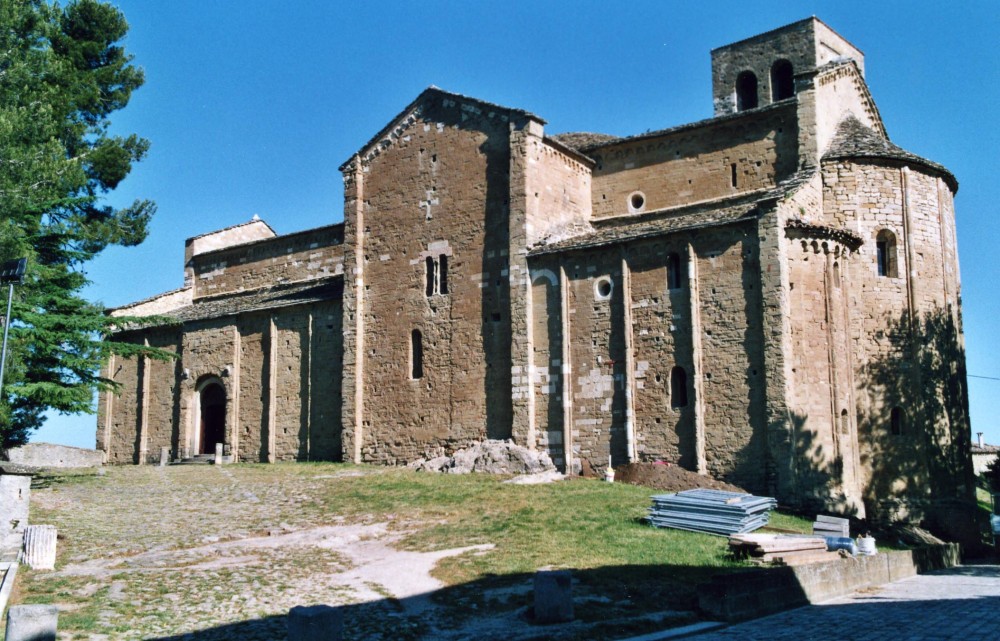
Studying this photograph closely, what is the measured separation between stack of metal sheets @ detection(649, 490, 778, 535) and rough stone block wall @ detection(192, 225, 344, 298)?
61.8ft

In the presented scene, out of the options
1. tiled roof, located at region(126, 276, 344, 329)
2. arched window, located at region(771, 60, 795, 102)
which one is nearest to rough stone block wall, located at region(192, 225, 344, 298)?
tiled roof, located at region(126, 276, 344, 329)

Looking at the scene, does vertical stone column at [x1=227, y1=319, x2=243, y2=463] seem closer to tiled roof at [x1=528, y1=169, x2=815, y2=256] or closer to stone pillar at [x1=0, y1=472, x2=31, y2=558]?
tiled roof at [x1=528, y1=169, x2=815, y2=256]

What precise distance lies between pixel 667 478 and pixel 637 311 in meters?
4.69

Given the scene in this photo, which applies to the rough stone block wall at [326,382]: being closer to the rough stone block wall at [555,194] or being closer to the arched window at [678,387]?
the rough stone block wall at [555,194]

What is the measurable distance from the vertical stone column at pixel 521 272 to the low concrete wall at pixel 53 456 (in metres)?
16.9

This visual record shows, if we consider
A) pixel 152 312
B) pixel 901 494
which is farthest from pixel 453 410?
pixel 152 312

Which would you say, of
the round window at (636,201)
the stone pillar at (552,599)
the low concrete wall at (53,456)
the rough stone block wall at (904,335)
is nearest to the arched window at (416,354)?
the round window at (636,201)

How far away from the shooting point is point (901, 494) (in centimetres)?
2670

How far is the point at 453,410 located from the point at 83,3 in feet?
66.3

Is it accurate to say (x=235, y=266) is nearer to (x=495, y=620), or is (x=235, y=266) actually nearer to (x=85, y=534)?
(x=85, y=534)

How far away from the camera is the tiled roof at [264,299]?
33688 millimetres

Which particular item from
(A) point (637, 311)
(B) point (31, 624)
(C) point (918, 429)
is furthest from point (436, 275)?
(B) point (31, 624)

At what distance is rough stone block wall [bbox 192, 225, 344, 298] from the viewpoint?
35656 mm

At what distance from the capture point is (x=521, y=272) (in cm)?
2867
